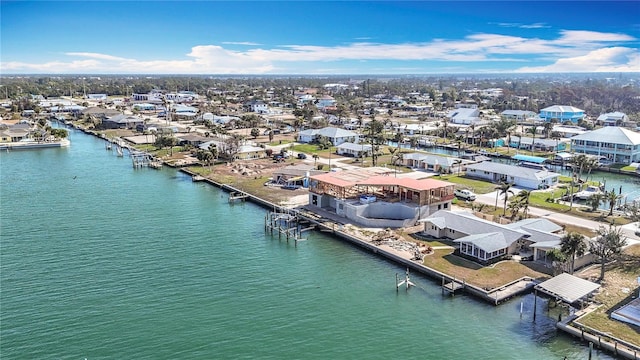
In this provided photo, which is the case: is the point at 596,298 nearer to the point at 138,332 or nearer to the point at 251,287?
the point at 251,287

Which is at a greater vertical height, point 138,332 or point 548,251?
point 548,251

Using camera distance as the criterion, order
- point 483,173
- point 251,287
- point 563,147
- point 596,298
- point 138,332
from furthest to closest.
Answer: point 563,147, point 483,173, point 251,287, point 596,298, point 138,332

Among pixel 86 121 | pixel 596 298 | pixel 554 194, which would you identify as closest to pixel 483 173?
pixel 554 194

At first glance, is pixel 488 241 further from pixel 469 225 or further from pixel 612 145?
pixel 612 145

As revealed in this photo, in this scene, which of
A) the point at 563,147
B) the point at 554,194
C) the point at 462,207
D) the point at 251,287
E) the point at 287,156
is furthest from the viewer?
the point at 563,147

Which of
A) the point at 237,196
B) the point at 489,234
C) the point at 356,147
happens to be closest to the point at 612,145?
the point at 356,147

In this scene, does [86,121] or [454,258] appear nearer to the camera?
[454,258]

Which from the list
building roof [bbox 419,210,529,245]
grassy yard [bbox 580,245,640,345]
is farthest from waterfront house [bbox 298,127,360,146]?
grassy yard [bbox 580,245,640,345]
